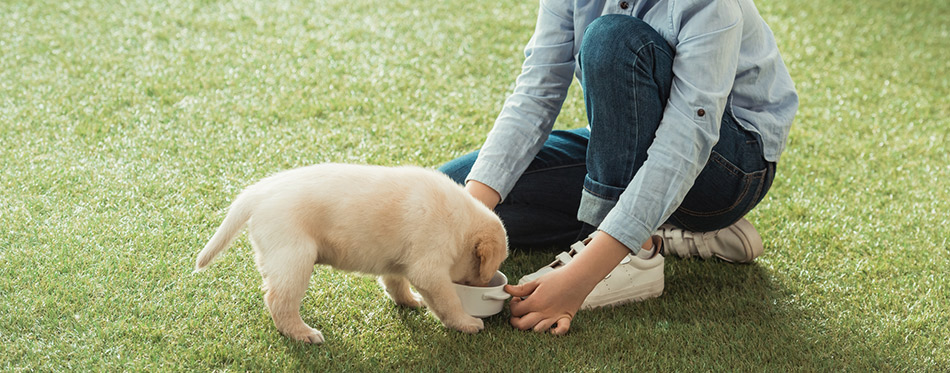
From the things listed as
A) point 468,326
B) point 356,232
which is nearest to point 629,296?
point 468,326

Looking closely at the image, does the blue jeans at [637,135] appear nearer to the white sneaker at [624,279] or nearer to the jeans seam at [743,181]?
the jeans seam at [743,181]

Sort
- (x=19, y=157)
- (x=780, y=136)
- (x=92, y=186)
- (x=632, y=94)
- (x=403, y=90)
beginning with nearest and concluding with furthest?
(x=632, y=94) < (x=780, y=136) < (x=92, y=186) < (x=19, y=157) < (x=403, y=90)

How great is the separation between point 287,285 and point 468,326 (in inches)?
14.9

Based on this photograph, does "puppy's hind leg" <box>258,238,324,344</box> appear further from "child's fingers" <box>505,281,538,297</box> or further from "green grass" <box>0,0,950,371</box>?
"child's fingers" <box>505,281,538,297</box>

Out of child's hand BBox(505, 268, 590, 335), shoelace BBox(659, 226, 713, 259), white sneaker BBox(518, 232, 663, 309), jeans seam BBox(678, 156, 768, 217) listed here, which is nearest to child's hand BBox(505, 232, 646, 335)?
child's hand BBox(505, 268, 590, 335)

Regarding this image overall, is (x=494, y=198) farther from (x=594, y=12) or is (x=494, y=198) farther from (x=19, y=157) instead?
(x=19, y=157)

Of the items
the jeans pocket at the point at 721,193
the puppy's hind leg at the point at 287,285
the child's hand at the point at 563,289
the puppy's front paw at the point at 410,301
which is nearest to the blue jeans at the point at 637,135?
the jeans pocket at the point at 721,193

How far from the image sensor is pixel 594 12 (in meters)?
1.86

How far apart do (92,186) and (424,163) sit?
927 millimetres

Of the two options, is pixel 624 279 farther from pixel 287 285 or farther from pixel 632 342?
pixel 287 285

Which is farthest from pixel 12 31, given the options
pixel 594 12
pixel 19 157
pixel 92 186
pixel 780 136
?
pixel 780 136

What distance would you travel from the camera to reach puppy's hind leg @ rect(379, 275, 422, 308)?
177 cm

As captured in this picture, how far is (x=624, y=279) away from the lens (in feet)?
5.95

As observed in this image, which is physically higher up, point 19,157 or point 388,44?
point 19,157
